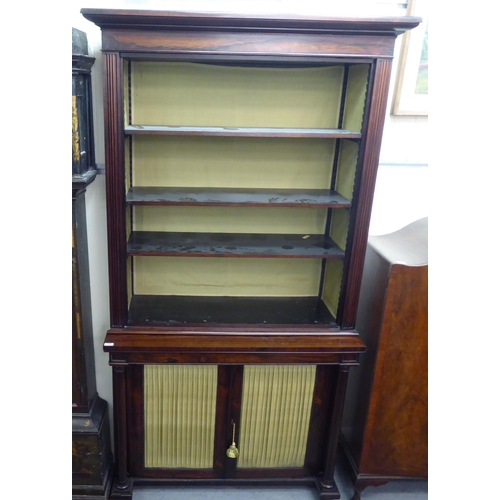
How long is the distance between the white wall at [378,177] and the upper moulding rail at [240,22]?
0.24m

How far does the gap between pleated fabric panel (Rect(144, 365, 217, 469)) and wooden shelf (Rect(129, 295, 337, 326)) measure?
0.15 meters

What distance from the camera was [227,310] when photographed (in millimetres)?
1446

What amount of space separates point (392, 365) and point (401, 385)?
0.08 meters

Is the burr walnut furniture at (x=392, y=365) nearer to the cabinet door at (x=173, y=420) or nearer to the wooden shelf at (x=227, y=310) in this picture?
the wooden shelf at (x=227, y=310)

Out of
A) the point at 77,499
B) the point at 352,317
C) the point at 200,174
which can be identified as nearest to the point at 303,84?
the point at 200,174

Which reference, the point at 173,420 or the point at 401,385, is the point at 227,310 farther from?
the point at 401,385

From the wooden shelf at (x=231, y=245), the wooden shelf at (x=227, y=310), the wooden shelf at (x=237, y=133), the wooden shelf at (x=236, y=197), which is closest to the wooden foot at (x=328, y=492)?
the wooden shelf at (x=227, y=310)

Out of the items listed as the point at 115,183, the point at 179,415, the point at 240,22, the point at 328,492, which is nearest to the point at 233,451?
the point at 179,415

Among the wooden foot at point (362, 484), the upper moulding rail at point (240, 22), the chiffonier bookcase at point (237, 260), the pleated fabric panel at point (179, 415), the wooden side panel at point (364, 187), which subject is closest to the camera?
the upper moulding rail at point (240, 22)

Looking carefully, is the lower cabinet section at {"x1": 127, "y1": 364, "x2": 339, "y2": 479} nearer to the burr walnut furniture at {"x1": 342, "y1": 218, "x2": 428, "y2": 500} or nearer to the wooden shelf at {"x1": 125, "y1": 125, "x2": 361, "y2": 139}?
the burr walnut furniture at {"x1": 342, "y1": 218, "x2": 428, "y2": 500}

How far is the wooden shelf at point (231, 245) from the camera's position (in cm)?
129

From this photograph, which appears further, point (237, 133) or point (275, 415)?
point (275, 415)

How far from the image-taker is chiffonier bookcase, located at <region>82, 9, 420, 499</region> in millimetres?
1255

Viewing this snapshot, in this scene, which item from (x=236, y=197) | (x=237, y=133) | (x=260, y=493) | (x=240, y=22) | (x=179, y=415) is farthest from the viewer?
(x=260, y=493)
